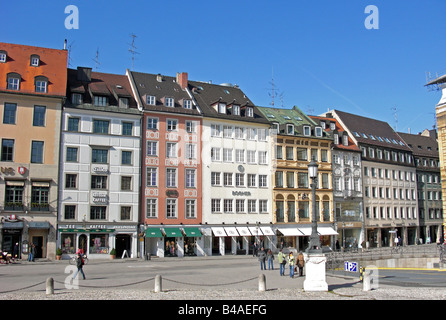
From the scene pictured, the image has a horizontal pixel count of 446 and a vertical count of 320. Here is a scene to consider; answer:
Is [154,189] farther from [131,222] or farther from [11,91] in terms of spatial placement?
[11,91]

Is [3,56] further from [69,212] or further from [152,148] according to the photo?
[152,148]

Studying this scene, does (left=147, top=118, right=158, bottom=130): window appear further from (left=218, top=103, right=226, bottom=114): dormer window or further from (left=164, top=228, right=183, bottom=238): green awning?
(left=164, top=228, right=183, bottom=238): green awning

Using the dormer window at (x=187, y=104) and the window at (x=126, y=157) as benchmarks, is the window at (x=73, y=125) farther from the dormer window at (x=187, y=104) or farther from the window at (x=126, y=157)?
the dormer window at (x=187, y=104)

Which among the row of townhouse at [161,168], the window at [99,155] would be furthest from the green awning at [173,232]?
the window at [99,155]

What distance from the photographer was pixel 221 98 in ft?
181

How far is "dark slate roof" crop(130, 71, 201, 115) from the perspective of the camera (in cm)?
5017

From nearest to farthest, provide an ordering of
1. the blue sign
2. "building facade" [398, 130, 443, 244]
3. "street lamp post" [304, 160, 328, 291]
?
"street lamp post" [304, 160, 328, 291]
the blue sign
"building facade" [398, 130, 443, 244]

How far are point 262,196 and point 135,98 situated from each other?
60.0ft

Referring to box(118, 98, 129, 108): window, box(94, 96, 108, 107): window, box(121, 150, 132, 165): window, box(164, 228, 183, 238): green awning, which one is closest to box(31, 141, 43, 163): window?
box(94, 96, 108, 107): window

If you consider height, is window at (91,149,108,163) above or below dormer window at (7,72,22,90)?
→ below

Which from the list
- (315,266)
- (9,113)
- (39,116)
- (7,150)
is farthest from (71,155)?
(315,266)

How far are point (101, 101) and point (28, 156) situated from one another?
890cm

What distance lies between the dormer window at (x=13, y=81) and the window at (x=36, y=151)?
5.44 metres
